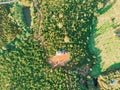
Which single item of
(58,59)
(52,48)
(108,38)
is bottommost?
(58,59)

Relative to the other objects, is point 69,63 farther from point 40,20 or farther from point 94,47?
point 40,20

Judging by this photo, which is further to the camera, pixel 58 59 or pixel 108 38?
pixel 108 38

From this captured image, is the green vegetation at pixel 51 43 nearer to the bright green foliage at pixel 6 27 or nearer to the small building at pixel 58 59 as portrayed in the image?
the bright green foliage at pixel 6 27

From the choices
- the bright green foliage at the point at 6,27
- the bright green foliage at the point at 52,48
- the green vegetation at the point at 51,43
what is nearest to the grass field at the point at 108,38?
the green vegetation at the point at 51,43

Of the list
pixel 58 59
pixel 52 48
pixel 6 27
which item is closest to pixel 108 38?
pixel 58 59

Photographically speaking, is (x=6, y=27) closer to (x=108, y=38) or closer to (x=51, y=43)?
(x=51, y=43)

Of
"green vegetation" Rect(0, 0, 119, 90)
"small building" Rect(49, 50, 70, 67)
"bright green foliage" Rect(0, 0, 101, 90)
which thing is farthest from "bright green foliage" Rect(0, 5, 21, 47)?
"small building" Rect(49, 50, 70, 67)

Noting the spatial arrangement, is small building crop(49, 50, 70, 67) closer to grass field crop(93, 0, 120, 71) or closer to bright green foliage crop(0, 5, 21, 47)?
grass field crop(93, 0, 120, 71)

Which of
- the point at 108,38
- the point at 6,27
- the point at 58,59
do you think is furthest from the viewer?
the point at 108,38
